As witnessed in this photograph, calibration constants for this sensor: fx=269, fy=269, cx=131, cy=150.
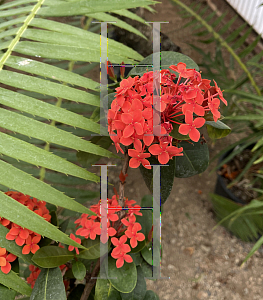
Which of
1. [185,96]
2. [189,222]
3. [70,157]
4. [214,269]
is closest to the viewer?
[185,96]

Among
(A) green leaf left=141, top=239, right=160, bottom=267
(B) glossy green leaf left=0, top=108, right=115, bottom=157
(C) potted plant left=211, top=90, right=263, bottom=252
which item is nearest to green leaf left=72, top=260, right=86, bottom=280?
(A) green leaf left=141, top=239, right=160, bottom=267

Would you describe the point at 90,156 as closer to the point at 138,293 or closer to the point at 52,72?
the point at 52,72

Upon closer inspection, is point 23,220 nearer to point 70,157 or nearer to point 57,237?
point 57,237

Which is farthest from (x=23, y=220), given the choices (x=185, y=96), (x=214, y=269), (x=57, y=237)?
(x=214, y=269)

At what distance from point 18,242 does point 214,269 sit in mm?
1112

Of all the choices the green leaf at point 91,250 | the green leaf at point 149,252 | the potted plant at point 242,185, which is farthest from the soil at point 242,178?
the green leaf at point 91,250

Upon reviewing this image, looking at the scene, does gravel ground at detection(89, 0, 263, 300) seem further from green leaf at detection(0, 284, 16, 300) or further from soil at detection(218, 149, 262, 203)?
green leaf at detection(0, 284, 16, 300)

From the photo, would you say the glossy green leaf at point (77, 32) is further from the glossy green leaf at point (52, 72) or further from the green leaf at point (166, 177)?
the green leaf at point (166, 177)

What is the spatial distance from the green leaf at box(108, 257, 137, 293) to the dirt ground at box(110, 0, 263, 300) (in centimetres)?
84

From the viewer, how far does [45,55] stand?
0.54m

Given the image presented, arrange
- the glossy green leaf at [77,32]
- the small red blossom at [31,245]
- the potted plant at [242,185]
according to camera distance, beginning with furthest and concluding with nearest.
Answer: the potted plant at [242,185] → the glossy green leaf at [77,32] → the small red blossom at [31,245]

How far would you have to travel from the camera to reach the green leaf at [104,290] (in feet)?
1.65

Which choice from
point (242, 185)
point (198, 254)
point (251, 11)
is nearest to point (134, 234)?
point (198, 254)

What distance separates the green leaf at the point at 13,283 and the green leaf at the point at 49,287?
0.02 metres
